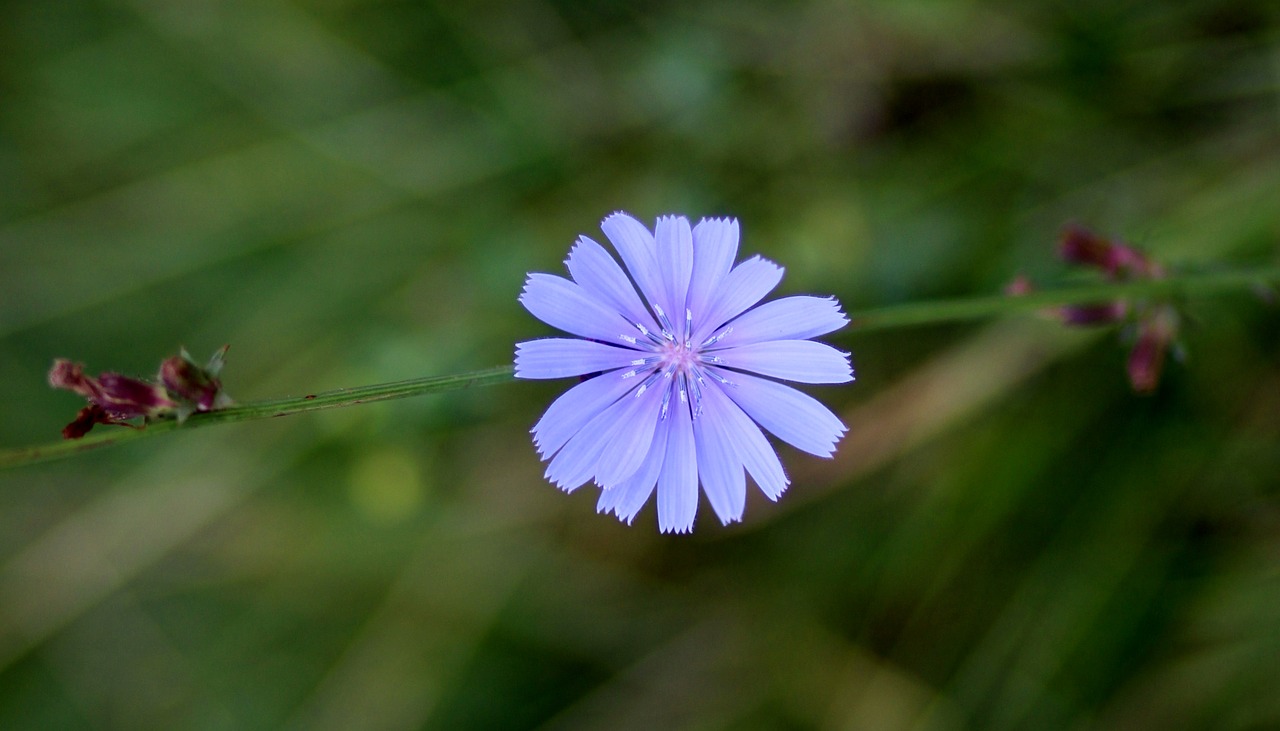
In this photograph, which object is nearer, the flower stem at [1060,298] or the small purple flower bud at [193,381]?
the small purple flower bud at [193,381]

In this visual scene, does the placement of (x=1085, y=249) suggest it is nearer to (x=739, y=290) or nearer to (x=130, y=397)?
(x=739, y=290)

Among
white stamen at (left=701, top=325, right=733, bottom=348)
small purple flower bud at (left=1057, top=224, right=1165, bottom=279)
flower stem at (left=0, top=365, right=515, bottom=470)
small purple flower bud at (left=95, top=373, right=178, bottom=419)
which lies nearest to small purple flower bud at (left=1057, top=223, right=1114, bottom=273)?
small purple flower bud at (left=1057, top=224, right=1165, bottom=279)

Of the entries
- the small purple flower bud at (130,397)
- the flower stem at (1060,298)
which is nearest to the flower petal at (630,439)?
the flower stem at (1060,298)

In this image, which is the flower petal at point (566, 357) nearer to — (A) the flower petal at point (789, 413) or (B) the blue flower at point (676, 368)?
(B) the blue flower at point (676, 368)

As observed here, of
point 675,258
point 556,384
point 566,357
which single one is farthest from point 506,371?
point 556,384

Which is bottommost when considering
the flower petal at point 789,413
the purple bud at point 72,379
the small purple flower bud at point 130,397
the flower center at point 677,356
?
the purple bud at point 72,379

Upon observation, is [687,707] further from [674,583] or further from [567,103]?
[567,103]

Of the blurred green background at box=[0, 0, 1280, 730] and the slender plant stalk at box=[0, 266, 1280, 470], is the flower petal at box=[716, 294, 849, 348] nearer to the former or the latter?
the slender plant stalk at box=[0, 266, 1280, 470]
